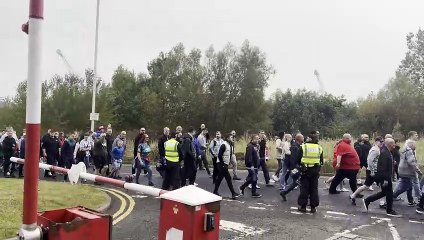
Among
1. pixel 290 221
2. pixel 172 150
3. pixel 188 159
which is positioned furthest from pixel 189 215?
pixel 188 159

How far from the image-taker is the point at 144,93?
41.1 m

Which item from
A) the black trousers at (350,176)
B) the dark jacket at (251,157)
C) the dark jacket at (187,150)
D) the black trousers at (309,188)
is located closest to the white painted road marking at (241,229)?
the black trousers at (309,188)

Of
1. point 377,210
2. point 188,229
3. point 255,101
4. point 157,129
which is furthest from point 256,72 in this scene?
point 188,229

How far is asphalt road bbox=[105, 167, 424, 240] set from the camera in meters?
8.09

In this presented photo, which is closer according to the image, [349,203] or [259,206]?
[259,206]

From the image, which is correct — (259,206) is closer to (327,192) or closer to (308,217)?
(308,217)

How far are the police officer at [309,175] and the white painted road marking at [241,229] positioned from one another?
228 centimetres

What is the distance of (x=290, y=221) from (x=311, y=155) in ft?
6.20

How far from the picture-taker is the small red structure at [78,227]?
3760 millimetres

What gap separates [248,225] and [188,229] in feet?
17.0

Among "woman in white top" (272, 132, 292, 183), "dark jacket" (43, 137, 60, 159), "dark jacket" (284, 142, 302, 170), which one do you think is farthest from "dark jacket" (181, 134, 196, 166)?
"dark jacket" (43, 137, 60, 159)

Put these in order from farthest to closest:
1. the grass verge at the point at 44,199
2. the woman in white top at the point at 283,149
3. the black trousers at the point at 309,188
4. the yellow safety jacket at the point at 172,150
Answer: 1. the woman in white top at the point at 283,149
2. the yellow safety jacket at the point at 172,150
3. the black trousers at the point at 309,188
4. the grass verge at the point at 44,199

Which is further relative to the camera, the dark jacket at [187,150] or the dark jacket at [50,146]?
the dark jacket at [50,146]

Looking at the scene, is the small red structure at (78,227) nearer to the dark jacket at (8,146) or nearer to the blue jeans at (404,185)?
the blue jeans at (404,185)
